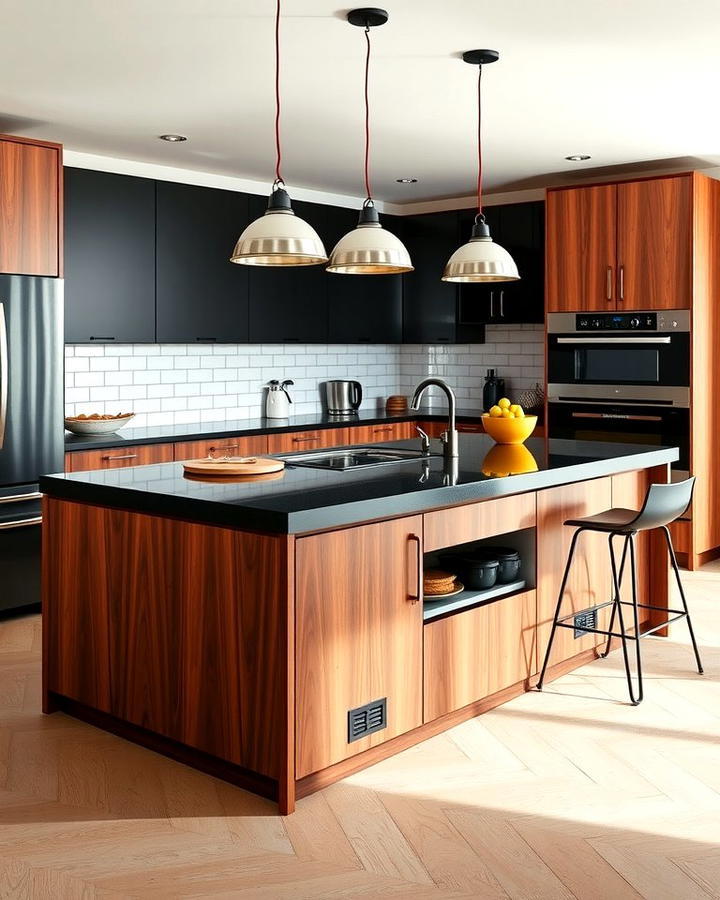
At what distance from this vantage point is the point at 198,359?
6.96 m

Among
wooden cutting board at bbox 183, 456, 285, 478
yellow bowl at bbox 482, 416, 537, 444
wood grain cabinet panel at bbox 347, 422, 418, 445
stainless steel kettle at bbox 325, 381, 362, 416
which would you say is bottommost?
wooden cutting board at bbox 183, 456, 285, 478

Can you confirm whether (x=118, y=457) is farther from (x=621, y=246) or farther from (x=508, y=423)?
(x=621, y=246)

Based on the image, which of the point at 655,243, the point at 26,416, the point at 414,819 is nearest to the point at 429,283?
the point at 655,243

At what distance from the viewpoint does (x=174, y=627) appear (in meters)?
3.32

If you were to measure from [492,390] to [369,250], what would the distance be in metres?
4.10

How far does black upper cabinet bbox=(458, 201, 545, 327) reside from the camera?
279 inches

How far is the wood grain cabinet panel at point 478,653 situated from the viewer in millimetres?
3590

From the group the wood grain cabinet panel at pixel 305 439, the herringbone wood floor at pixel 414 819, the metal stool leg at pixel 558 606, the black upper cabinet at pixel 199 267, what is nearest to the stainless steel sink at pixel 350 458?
the metal stool leg at pixel 558 606

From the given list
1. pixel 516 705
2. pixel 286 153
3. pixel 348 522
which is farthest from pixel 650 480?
pixel 286 153

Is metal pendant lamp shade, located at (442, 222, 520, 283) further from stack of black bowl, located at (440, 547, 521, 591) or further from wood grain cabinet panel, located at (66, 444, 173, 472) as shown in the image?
wood grain cabinet panel, located at (66, 444, 173, 472)

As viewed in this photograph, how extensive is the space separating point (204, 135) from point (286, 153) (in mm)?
631

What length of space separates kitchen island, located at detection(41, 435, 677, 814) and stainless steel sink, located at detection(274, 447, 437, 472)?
0.13 meters

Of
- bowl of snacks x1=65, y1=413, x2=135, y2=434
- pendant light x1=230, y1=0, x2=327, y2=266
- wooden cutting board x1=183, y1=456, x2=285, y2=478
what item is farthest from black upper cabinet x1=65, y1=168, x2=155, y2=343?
pendant light x1=230, y1=0, x2=327, y2=266

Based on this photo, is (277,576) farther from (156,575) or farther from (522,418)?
(522,418)
